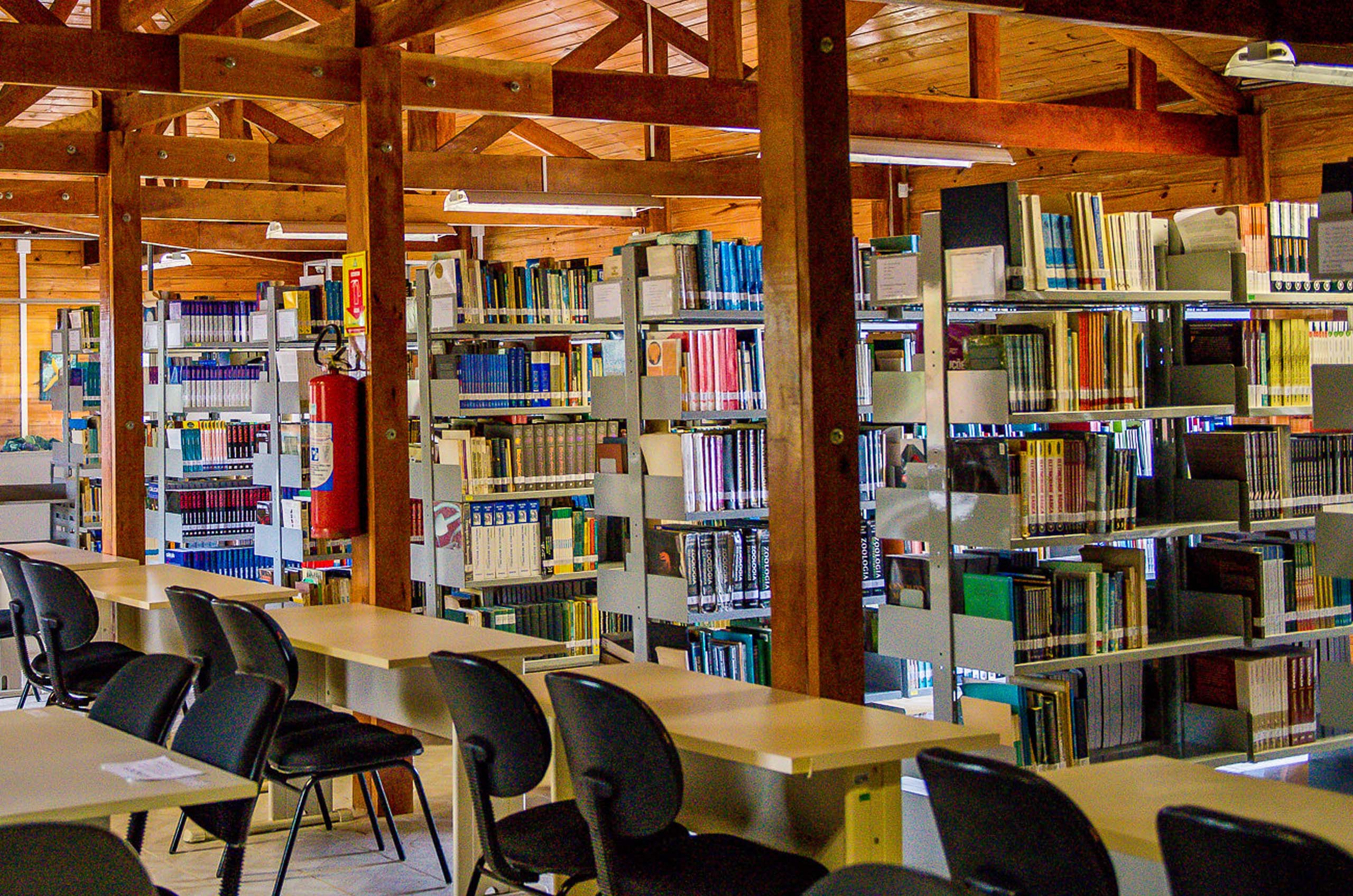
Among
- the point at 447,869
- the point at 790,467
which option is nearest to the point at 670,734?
the point at 790,467

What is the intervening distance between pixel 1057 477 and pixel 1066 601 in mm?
428

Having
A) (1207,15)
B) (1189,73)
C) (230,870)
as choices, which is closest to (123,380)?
(230,870)

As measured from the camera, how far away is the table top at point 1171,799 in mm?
2512

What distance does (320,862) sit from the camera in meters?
5.04

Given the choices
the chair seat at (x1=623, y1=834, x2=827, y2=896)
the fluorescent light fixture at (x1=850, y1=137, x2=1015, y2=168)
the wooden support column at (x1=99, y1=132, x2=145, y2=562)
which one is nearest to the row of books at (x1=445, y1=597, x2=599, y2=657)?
the wooden support column at (x1=99, y1=132, x2=145, y2=562)

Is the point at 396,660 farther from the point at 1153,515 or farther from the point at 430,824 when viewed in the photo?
the point at 1153,515

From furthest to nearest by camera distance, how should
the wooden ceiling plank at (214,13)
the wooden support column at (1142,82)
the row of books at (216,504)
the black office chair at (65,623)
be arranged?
the row of books at (216,504)
the wooden support column at (1142,82)
the wooden ceiling plank at (214,13)
the black office chair at (65,623)

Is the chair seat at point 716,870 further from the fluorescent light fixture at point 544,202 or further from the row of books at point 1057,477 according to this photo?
the fluorescent light fixture at point 544,202

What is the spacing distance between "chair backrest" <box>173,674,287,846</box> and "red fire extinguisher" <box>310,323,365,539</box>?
2264mm

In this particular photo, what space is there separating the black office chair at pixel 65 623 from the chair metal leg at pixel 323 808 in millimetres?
927

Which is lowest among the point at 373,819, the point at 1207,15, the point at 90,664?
the point at 373,819

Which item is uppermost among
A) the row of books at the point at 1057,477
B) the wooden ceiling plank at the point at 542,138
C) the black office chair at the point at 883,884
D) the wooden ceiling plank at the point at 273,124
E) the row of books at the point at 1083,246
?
the wooden ceiling plank at the point at 273,124

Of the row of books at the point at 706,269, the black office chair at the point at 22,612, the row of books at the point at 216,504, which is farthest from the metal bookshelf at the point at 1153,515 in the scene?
the row of books at the point at 216,504

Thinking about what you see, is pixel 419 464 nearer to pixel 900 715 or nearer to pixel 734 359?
pixel 734 359
